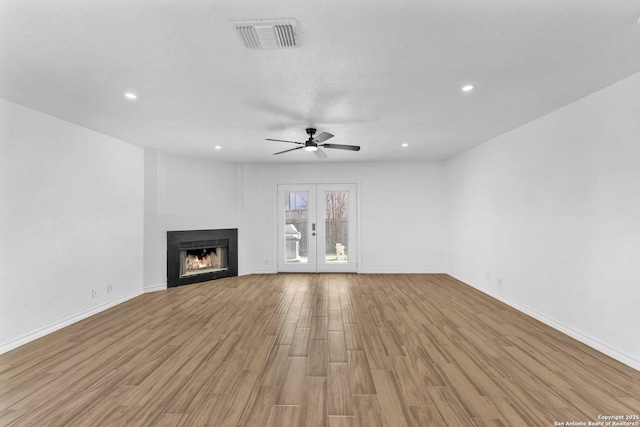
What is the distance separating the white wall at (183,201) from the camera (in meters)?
5.09

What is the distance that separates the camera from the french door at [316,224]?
6598 mm

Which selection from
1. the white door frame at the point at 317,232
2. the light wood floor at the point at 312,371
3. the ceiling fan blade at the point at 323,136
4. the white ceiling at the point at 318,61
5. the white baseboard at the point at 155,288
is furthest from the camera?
the white door frame at the point at 317,232

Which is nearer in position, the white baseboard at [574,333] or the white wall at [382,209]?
the white baseboard at [574,333]

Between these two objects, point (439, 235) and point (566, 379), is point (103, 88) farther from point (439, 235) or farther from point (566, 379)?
point (439, 235)

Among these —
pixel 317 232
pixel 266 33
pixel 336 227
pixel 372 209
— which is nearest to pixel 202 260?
pixel 317 232

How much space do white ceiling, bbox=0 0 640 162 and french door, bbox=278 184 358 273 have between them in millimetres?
2972

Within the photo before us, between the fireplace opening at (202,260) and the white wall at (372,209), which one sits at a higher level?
the white wall at (372,209)

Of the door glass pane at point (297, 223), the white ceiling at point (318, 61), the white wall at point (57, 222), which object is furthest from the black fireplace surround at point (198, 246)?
the white ceiling at point (318, 61)

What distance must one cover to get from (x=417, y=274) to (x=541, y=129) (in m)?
3.79

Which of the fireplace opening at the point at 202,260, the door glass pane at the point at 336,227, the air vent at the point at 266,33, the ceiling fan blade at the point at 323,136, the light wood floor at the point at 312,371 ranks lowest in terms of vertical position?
the light wood floor at the point at 312,371

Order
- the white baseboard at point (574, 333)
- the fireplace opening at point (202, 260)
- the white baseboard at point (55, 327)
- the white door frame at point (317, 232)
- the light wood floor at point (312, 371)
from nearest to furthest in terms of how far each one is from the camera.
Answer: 1. the light wood floor at point (312, 371)
2. the white baseboard at point (574, 333)
3. the white baseboard at point (55, 327)
4. the fireplace opening at point (202, 260)
5. the white door frame at point (317, 232)

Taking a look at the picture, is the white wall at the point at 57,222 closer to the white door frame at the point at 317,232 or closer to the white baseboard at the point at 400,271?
the white door frame at the point at 317,232

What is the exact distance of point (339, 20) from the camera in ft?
5.57

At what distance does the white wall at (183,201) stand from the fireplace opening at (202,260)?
38cm
